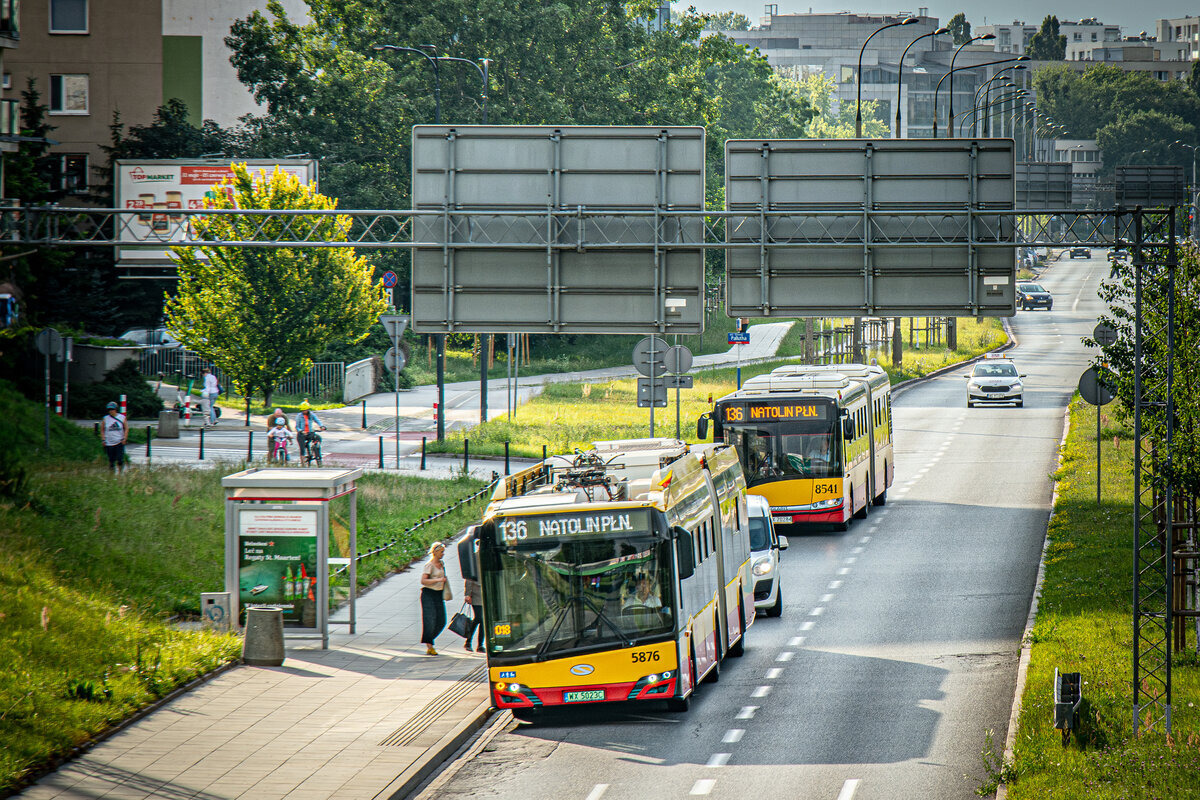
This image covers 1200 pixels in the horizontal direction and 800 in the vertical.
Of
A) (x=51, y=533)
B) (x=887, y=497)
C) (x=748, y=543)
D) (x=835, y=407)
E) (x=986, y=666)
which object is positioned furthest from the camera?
(x=887, y=497)

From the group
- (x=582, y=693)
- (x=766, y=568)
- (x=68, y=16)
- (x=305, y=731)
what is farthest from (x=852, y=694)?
(x=68, y=16)

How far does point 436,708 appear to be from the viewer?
53.3ft

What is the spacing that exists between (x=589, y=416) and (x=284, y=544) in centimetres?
2835

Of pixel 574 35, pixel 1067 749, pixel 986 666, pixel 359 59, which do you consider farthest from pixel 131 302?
pixel 1067 749

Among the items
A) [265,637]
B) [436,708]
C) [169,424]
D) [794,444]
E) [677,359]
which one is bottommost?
[436,708]

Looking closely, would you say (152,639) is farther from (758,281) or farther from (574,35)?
(574,35)

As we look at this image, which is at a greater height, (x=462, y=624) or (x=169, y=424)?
(x=169, y=424)

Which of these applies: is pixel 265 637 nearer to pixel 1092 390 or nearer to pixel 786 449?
pixel 786 449

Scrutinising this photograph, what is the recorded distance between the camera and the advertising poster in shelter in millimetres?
19359

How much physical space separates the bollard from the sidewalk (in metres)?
0.17

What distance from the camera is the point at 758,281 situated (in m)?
22.1

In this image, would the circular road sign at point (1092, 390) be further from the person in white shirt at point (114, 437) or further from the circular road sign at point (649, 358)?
the person in white shirt at point (114, 437)

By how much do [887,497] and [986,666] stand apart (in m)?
16.6

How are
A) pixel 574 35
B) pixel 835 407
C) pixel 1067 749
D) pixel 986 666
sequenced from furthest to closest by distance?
pixel 574 35, pixel 835 407, pixel 986 666, pixel 1067 749
